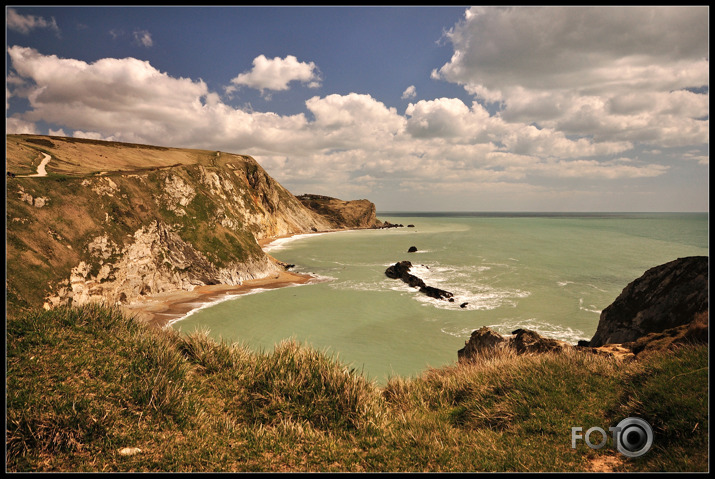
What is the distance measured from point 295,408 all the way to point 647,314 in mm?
15595

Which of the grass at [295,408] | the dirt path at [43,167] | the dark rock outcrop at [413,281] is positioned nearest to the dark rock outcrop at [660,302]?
the grass at [295,408]

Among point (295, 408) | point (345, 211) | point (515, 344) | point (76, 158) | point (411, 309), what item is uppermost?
point (76, 158)

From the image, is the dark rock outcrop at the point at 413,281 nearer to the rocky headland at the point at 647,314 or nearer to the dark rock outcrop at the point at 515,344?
the dark rock outcrop at the point at 515,344

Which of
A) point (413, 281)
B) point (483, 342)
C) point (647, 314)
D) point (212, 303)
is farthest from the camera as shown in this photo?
point (413, 281)

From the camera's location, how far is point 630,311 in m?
15.2

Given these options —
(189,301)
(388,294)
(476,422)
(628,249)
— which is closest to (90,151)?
(189,301)

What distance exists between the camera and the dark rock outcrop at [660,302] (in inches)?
507

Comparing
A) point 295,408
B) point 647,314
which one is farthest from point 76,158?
point 647,314

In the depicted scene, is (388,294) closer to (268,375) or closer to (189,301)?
(189,301)

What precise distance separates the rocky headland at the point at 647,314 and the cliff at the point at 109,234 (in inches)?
909

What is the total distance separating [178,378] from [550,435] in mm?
7478

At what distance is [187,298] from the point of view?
3647 cm

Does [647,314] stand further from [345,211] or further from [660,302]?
[345,211]

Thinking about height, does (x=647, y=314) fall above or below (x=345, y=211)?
below
